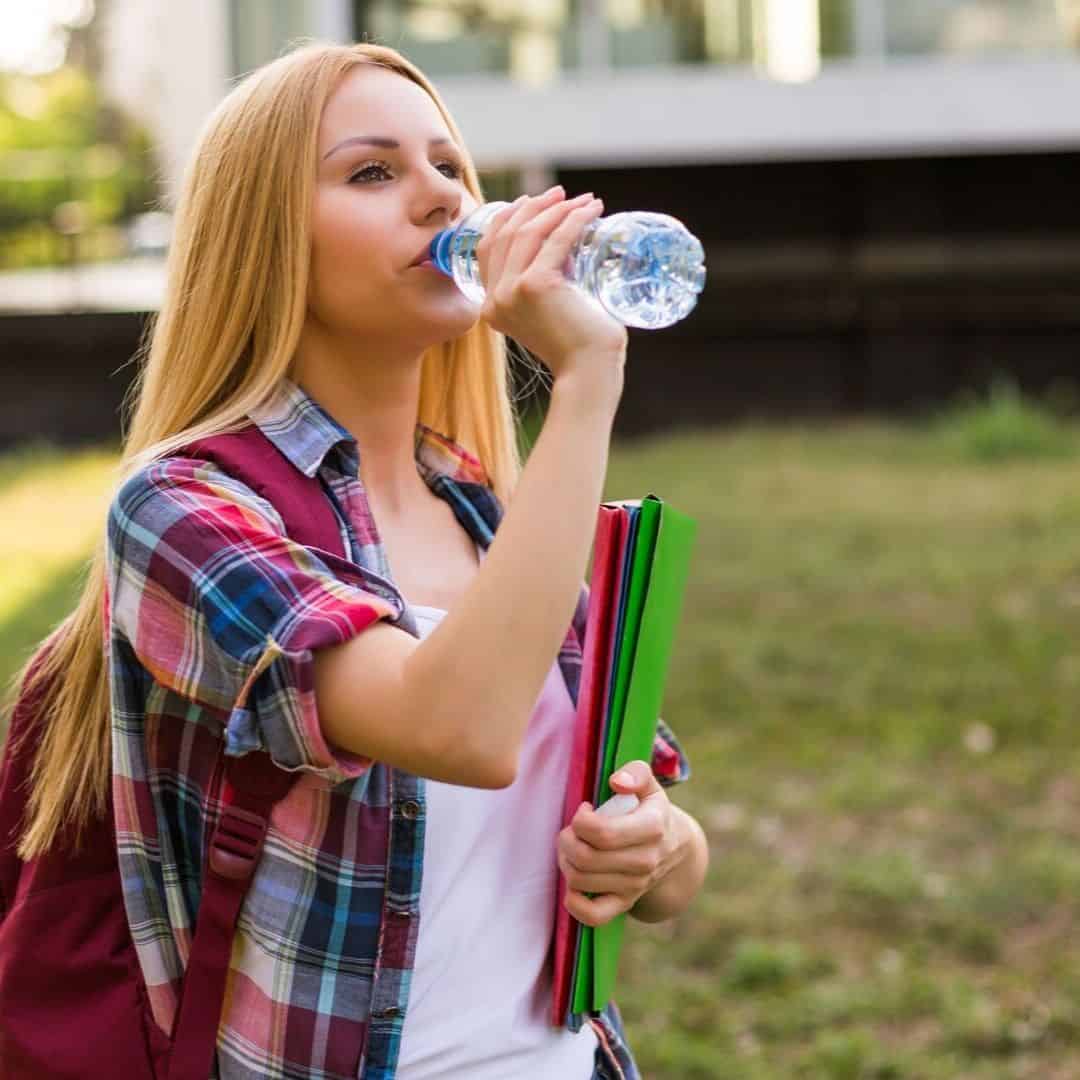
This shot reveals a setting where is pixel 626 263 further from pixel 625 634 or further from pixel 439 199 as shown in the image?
pixel 625 634

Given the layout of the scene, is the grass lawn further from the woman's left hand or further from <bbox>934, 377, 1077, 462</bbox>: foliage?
<bbox>934, 377, 1077, 462</bbox>: foliage

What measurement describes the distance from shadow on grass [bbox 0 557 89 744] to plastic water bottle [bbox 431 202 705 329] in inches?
211

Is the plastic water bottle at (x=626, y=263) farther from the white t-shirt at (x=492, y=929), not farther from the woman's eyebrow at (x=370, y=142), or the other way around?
the white t-shirt at (x=492, y=929)

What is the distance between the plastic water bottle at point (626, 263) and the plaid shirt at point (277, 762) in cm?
18

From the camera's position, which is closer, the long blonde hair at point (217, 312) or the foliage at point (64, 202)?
the long blonde hair at point (217, 312)

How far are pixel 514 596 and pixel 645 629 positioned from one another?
0.66 feet

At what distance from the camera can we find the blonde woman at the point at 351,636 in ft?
4.15

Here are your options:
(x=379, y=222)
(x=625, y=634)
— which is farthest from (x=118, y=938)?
(x=379, y=222)

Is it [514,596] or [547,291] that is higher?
[547,291]

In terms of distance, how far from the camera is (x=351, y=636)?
127cm

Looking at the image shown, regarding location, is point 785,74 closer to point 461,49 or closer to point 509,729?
point 461,49

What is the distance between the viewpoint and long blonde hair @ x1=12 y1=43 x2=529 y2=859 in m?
1.45

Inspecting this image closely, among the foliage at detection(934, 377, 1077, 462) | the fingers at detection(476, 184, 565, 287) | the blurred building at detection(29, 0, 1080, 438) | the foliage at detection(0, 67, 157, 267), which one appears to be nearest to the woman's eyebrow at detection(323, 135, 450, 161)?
the fingers at detection(476, 184, 565, 287)

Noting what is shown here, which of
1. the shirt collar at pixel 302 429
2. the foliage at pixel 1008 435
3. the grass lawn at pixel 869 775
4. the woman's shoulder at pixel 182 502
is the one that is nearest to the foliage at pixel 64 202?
the grass lawn at pixel 869 775
